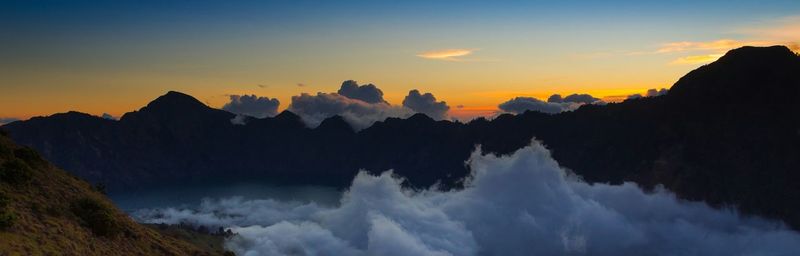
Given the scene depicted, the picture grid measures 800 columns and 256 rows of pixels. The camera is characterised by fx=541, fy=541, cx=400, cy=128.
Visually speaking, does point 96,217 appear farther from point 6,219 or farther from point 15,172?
point 6,219

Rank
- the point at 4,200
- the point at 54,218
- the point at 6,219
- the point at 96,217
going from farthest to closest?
the point at 96,217, the point at 54,218, the point at 4,200, the point at 6,219

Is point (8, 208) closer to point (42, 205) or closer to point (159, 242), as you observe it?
point (42, 205)

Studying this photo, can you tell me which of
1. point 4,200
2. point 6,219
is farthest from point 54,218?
point 6,219

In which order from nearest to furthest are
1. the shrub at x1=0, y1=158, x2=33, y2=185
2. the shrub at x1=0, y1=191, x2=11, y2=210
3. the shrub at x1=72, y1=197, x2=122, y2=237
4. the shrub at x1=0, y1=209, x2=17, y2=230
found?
the shrub at x1=0, y1=209, x2=17, y2=230 < the shrub at x1=0, y1=191, x2=11, y2=210 < the shrub at x1=0, y1=158, x2=33, y2=185 < the shrub at x1=72, y1=197, x2=122, y2=237

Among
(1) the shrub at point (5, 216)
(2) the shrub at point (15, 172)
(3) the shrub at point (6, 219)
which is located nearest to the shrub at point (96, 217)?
(2) the shrub at point (15, 172)

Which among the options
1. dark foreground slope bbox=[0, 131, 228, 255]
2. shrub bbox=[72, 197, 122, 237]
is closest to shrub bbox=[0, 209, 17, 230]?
dark foreground slope bbox=[0, 131, 228, 255]

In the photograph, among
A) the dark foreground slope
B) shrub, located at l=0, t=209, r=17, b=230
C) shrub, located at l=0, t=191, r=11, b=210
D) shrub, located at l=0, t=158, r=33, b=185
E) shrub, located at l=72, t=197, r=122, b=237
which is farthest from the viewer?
shrub, located at l=72, t=197, r=122, b=237

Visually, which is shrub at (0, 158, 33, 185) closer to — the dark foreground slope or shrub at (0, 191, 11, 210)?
the dark foreground slope

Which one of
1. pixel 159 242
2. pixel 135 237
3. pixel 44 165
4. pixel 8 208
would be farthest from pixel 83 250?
pixel 44 165

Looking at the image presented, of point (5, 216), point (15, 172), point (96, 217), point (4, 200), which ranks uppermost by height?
point (15, 172)

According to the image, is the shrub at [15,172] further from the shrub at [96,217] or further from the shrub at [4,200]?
the shrub at [4,200]
